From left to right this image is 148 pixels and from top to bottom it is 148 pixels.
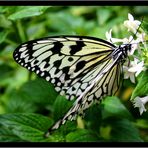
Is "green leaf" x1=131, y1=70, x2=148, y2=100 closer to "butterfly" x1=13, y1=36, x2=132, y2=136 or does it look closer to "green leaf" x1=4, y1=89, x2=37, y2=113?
"butterfly" x1=13, y1=36, x2=132, y2=136

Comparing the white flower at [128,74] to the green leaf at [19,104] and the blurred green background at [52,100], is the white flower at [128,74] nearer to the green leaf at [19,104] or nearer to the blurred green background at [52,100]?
the blurred green background at [52,100]

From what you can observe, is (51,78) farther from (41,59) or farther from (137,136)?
(137,136)

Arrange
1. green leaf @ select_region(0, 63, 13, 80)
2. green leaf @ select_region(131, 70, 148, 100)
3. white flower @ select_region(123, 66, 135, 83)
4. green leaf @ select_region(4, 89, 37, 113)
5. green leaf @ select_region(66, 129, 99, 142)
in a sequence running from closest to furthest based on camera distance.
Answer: green leaf @ select_region(131, 70, 148, 100)
white flower @ select_region(123, 66, 135, 83)
green leaf @ select_region(66, 129, 99, 142)
green leaf @ select_region(4, 89, 37, 113)
green leaf @ select_region(0, 63, 13, 80)

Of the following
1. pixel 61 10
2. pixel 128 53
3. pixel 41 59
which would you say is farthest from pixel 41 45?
pixel 61 10

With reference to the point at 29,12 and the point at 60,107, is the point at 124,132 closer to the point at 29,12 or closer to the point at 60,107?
the point at 60,107

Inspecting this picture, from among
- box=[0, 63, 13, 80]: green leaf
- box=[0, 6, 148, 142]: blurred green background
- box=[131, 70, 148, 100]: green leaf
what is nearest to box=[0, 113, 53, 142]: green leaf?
box=[0, 6, 148, 142]: blurred green background
